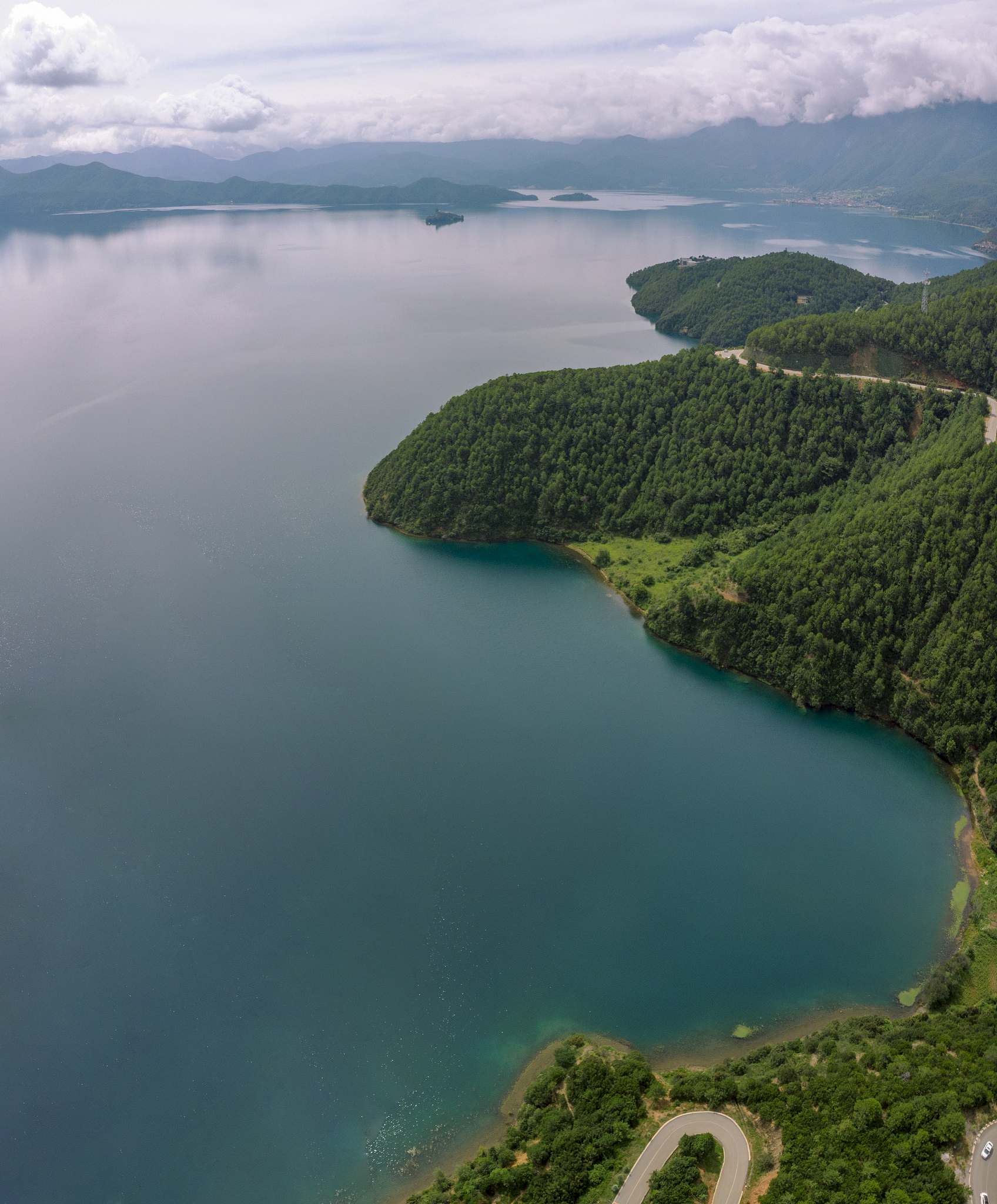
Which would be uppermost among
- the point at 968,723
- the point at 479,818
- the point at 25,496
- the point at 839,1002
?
the point at 25,496

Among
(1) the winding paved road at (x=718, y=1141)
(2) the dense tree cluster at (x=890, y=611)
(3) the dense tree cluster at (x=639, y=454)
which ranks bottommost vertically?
(1) the winding paved road at (x=718, y=1141)

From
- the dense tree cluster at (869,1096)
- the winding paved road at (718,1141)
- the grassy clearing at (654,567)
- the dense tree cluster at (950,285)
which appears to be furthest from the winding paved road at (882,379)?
the winding paved road at (718,1141)

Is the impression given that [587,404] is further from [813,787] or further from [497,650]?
[813,787]

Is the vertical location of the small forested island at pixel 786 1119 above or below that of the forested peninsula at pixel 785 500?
below

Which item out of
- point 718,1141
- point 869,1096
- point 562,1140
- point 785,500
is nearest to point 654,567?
point 785,500

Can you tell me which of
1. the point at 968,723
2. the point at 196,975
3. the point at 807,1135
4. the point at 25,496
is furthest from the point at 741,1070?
the point at 25,496

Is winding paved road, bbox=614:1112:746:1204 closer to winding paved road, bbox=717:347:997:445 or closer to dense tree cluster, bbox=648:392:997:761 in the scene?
dense tree cluster, bbox=648:392:997:761

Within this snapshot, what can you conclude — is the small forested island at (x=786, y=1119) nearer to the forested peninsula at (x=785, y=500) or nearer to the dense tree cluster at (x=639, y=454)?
the forested peninsula at (x=785, y=500)

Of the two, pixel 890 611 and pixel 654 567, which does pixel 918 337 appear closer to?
pixel 654 567
